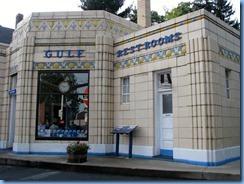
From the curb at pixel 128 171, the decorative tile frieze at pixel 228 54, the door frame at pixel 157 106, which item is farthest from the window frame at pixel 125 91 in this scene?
the decorative tile frieze at pixel 228 54

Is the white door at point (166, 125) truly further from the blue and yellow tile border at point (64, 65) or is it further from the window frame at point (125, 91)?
the blue and yellow tile border at point (64, 65)

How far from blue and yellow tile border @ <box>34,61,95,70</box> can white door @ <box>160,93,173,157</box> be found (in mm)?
3337

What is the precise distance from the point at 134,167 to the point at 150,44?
4.54 m

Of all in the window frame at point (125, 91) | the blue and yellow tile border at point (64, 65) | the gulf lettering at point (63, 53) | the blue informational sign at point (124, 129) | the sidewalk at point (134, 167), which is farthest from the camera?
the gulf lettering at point (63, 53)

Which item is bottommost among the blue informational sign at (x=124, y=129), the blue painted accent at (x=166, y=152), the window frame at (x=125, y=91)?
the blue painted accent at (x=166, y=152)

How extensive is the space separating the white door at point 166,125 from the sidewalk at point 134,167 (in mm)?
667

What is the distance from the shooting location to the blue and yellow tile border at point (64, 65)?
446 inches

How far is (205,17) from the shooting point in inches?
348

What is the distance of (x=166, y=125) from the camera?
9.71 meters

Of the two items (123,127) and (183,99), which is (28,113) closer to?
(123,127)

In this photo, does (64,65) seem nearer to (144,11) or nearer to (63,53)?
(63,53)

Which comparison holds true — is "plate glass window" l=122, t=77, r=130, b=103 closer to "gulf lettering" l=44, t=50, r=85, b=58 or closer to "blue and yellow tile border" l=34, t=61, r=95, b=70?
"blue and yellow tile border" l=34, t=61, r=95, b=70

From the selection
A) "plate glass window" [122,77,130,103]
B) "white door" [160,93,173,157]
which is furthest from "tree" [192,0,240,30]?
"white door" [160,93,173,157]

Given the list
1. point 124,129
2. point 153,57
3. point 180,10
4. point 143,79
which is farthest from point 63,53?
point 180,10
